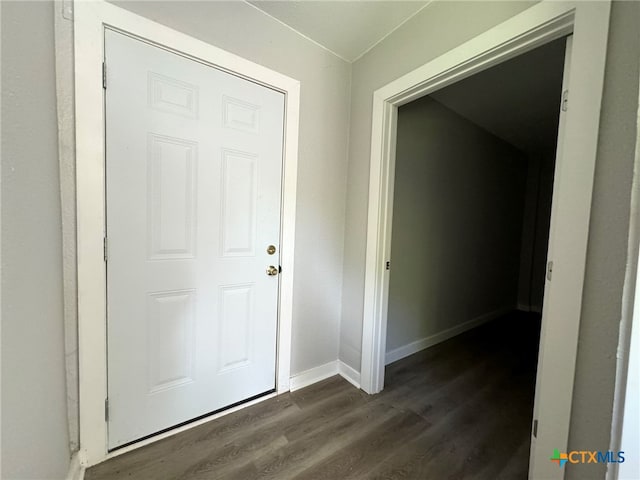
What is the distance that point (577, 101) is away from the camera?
34.9 inches

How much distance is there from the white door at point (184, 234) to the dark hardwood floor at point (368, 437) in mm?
174

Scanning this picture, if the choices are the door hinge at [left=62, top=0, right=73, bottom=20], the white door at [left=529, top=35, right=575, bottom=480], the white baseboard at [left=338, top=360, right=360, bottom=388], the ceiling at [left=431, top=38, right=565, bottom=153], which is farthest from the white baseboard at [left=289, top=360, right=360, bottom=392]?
the ceiling at [left=431, top=38, right=565, bottom=153]

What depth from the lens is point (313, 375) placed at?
1862 millimetres

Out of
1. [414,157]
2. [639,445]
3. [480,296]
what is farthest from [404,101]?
[480,296]

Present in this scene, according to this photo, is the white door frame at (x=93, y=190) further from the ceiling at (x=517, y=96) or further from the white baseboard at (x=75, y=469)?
the ceiling at (x=517, y=96)

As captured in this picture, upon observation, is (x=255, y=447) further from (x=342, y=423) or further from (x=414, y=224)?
(x=414, y=224)

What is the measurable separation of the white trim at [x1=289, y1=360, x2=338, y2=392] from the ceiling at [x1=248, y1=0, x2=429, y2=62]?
2.37 m

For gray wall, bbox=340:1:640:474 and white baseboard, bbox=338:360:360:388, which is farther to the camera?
white baseboard, bbox=338:360:360:388

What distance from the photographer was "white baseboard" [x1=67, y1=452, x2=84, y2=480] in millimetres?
1034

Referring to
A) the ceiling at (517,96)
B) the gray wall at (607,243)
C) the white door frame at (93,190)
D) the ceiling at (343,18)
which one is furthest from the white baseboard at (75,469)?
the ceiling at (517,96)

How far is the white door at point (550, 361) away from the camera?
0.93 m

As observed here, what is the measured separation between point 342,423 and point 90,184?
71.8 inches

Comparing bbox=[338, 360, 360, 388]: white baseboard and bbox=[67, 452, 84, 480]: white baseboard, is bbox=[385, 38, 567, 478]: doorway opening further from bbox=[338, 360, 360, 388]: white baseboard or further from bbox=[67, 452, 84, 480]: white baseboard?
bbox=[67, 452, 84, 480]: white baseboard

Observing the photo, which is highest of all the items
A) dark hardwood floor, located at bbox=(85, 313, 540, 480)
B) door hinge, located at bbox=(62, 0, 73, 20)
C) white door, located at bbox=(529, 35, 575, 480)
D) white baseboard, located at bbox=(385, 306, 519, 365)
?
door hinge, located at bbox=(62, 0, 73, 20)
